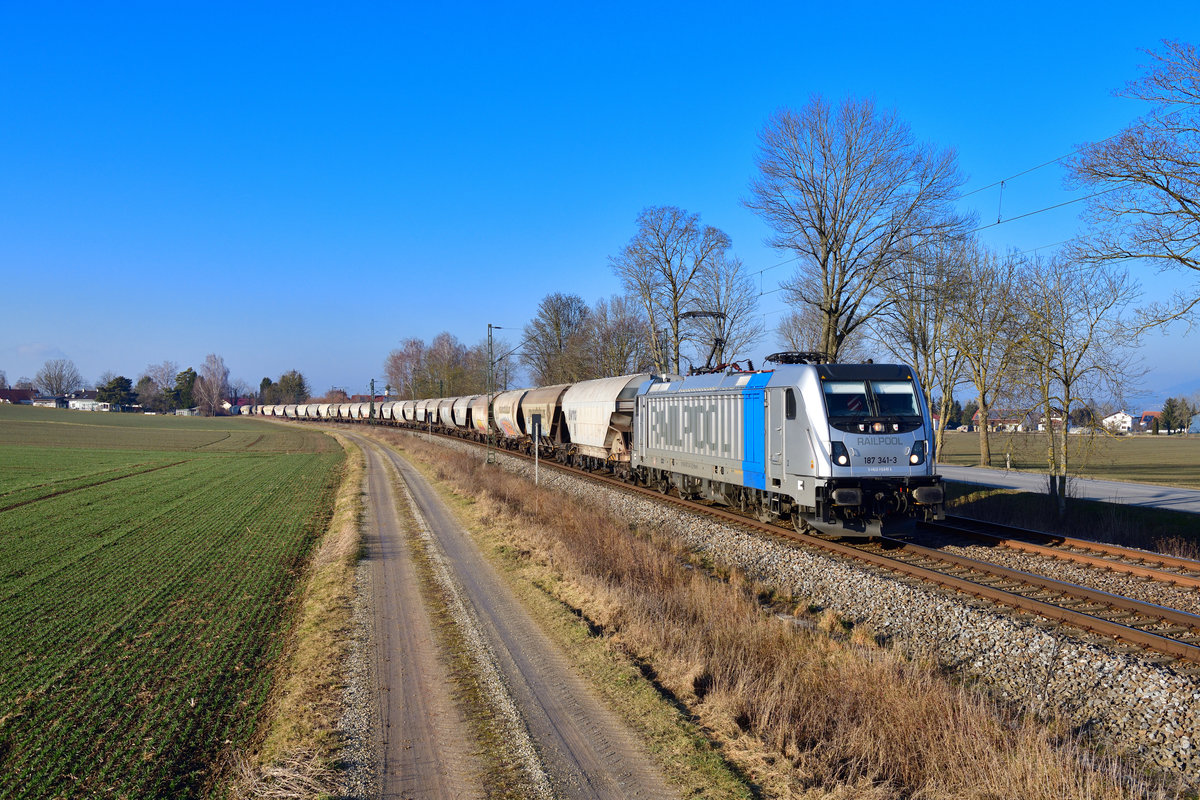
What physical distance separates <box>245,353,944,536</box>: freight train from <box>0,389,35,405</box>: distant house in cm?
20587

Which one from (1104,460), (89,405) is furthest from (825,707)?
(89,405)

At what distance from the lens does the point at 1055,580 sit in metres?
10.6

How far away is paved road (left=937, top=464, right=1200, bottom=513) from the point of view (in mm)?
20594

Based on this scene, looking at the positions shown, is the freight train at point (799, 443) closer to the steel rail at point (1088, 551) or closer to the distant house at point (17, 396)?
the steel rail at point (1088, 551)

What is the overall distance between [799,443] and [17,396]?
219629 mm

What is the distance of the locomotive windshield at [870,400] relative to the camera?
42.7 ft

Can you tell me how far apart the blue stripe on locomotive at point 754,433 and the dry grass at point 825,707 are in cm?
442

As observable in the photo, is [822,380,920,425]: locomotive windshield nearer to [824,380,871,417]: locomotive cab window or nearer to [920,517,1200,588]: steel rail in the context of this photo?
[824,380,871,417]: locomotive cab window

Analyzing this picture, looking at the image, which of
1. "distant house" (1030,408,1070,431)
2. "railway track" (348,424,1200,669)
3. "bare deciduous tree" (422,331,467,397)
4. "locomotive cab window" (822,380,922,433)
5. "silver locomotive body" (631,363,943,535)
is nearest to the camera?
"railway track" (348,424,1200,669)

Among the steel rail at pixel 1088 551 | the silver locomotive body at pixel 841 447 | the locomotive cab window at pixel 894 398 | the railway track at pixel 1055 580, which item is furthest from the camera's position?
the locomotive cab window at pixel 894 398

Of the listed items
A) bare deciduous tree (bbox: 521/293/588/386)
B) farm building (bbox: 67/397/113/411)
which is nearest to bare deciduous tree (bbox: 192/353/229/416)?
farm building (bbox: 67/397/113/411)

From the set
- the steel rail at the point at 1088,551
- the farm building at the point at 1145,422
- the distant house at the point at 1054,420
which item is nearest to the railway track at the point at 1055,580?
the steel rail at the point at 1088,551

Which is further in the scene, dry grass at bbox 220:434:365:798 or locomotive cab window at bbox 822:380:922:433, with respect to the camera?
locomotive cab window at bbox 822:380:922:433

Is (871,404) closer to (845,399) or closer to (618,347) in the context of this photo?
(845,399)
